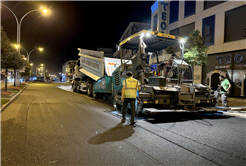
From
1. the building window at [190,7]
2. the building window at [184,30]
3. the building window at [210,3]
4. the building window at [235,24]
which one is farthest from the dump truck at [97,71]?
the building window at [190,7]

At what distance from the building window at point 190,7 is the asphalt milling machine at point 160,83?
39.7 ft

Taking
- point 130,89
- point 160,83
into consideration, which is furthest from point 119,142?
point 160,83

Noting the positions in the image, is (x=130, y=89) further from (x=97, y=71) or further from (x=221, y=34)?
(x=221, y=34)

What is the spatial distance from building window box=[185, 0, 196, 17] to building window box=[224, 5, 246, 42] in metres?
3.99

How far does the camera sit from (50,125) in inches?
201

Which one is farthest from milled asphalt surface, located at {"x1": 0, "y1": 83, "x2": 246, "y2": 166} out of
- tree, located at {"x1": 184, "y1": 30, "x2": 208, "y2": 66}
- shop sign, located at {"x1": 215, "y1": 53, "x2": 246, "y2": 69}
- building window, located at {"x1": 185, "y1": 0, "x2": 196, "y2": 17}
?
building window, located at {"x1": 185, "y1": 0, "x2": 196, "y2": 17}

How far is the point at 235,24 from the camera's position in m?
13.6

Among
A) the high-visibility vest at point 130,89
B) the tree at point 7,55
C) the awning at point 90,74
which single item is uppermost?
the tree at point 7,55

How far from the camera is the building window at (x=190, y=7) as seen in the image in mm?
17500

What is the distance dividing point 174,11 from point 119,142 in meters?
19.9

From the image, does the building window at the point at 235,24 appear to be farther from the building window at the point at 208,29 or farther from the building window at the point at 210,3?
the building window at the point at 210,3

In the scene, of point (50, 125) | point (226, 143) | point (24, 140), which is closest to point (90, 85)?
point (50, 125)

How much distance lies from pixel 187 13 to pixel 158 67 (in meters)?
13.8

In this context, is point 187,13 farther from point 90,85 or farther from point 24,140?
point 24,140
